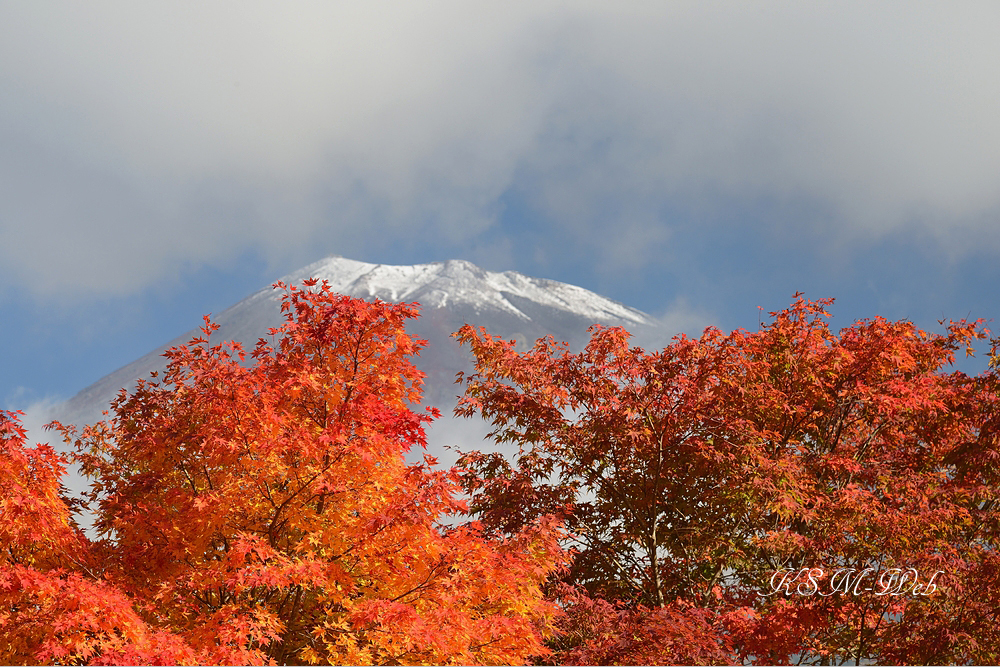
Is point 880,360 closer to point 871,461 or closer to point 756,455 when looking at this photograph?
point 871,461

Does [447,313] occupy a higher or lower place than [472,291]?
lower

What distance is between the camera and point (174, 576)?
27.9 ft

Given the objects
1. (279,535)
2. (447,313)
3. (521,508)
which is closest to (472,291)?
(447,313)

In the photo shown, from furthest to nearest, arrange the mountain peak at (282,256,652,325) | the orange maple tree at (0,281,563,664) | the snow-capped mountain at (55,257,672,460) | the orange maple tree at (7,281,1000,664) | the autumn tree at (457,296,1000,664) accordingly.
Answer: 1. the mountain peak at (282,256,652,325)
2. the snow-capped mountain at (55,257,672,460)
3. the autumn tree at (457,296,1000,664)
4. the orange maple tree at (7,281,1000,664)
5. the orange maple tree at (0,281,563,664)

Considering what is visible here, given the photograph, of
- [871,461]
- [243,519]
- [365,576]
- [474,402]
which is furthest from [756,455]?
[243,519]

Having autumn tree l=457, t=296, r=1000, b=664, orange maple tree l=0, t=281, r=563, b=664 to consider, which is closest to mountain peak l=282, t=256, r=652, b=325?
autumn tree l=457, t=296, r=1000, b=664

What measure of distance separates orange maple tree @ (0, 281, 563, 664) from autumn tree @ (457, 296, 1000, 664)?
9.41 ft

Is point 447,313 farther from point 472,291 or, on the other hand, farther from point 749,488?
point 749,488

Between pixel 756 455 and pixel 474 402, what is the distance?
476 cm

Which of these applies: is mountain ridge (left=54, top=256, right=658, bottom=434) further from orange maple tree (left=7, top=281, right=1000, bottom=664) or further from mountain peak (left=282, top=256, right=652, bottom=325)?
orange maple tree (left=7, top=281, right=1000, bottom=664)

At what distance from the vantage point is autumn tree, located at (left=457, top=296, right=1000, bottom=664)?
10.7 metres

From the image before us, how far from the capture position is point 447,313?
168 metres

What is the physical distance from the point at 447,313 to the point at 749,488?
515 feet

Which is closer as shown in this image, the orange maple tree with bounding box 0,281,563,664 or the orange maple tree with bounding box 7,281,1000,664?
the orange maple tree with bounding box 0,281,563,664
